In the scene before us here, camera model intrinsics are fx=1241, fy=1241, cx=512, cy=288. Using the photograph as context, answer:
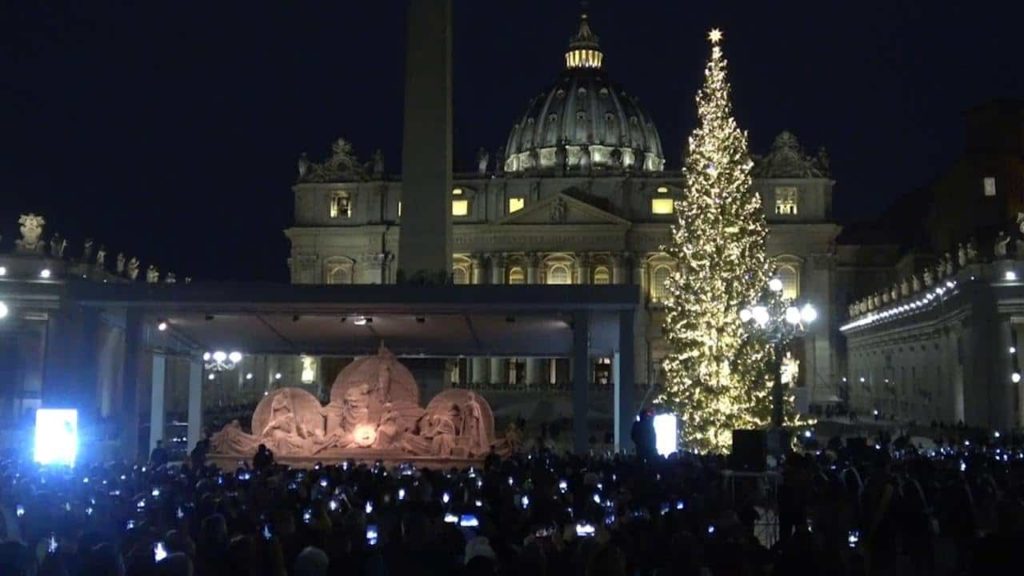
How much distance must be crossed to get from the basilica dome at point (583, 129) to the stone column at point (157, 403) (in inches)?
3417

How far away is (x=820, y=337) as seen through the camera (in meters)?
91.2

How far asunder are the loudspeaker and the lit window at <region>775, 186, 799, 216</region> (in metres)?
75.2

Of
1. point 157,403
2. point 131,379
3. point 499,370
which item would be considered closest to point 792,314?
point 131,379

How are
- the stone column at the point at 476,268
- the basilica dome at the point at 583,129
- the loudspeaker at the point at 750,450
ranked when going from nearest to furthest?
the loudspeaker at the point at 750,450 < the stone column at the point at 476,268 < the basilica dome at the point at 583,129

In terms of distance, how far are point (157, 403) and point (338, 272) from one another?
63743 mm

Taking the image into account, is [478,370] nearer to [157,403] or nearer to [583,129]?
[583,129]

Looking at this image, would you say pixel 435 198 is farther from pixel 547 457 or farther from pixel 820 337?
pixel 820 337

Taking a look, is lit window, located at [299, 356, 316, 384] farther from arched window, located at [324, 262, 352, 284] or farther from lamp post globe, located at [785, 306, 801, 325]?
lamp post globe, located at [785, 306, 801, 325]

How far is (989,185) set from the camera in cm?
7425

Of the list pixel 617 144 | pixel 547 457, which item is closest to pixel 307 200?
pixel 617 144

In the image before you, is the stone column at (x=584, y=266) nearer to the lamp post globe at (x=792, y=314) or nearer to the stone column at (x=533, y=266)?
the stone column at (x=533, y=266)

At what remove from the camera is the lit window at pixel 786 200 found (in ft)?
301

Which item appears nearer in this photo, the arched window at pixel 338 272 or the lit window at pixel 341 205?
the lit window at pixel 341 205

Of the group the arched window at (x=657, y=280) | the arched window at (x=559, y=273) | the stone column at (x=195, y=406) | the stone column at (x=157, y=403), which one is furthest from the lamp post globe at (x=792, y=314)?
the arched window at (x=559, y=273)
